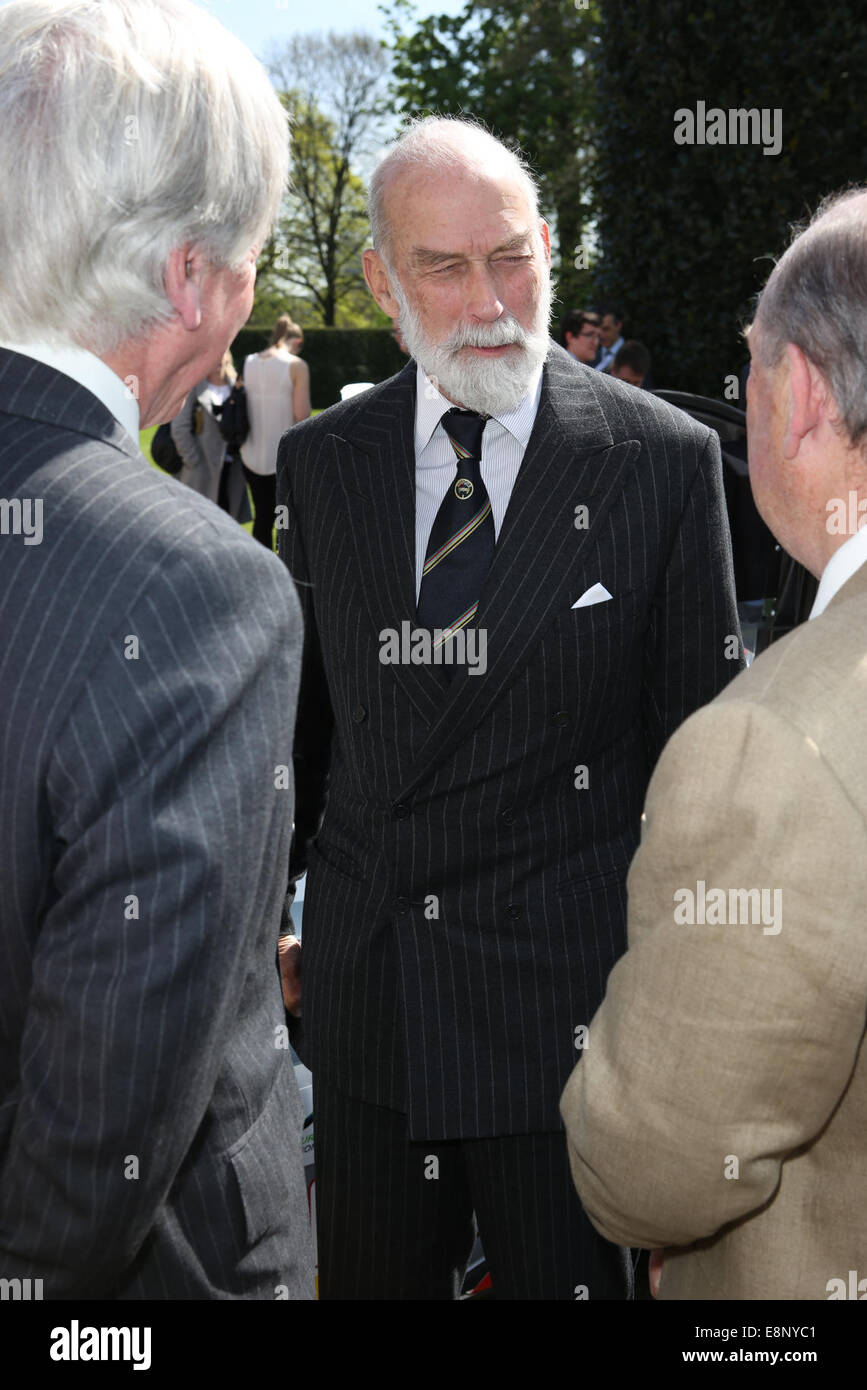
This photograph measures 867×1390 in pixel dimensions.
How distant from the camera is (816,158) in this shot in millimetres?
10719

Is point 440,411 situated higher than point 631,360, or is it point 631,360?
point 631,360

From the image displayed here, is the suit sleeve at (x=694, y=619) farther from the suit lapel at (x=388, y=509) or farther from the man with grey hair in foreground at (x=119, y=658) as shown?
the man with grey hair in foreground at (x=119, y=658)

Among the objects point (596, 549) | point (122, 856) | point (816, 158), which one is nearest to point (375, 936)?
point (596, 549)

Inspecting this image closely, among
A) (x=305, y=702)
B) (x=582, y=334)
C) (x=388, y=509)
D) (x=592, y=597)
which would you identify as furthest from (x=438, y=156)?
(x=582, y=334)

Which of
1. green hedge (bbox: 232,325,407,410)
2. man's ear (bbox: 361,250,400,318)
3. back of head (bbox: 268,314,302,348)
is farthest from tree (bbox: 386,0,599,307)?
man's ear (bbox: 361,250,400,318)

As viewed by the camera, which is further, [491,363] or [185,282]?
[491,363]

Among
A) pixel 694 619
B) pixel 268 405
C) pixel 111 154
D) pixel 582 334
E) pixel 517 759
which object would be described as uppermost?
pixel 582 334

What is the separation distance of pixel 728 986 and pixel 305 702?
1401mm

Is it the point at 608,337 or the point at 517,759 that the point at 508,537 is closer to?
the point at 517,759

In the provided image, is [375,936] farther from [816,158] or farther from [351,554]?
[816,158]

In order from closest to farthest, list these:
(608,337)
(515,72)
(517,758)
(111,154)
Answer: (111,154) → (517,758) → (608,337) → (515,72)

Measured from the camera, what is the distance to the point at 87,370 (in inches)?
52.0

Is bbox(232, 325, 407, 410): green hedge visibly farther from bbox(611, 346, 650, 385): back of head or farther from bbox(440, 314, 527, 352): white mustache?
bbox(440, 314, 527, 352): white mustache

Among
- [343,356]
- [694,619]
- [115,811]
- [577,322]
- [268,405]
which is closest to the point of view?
[115,811]
